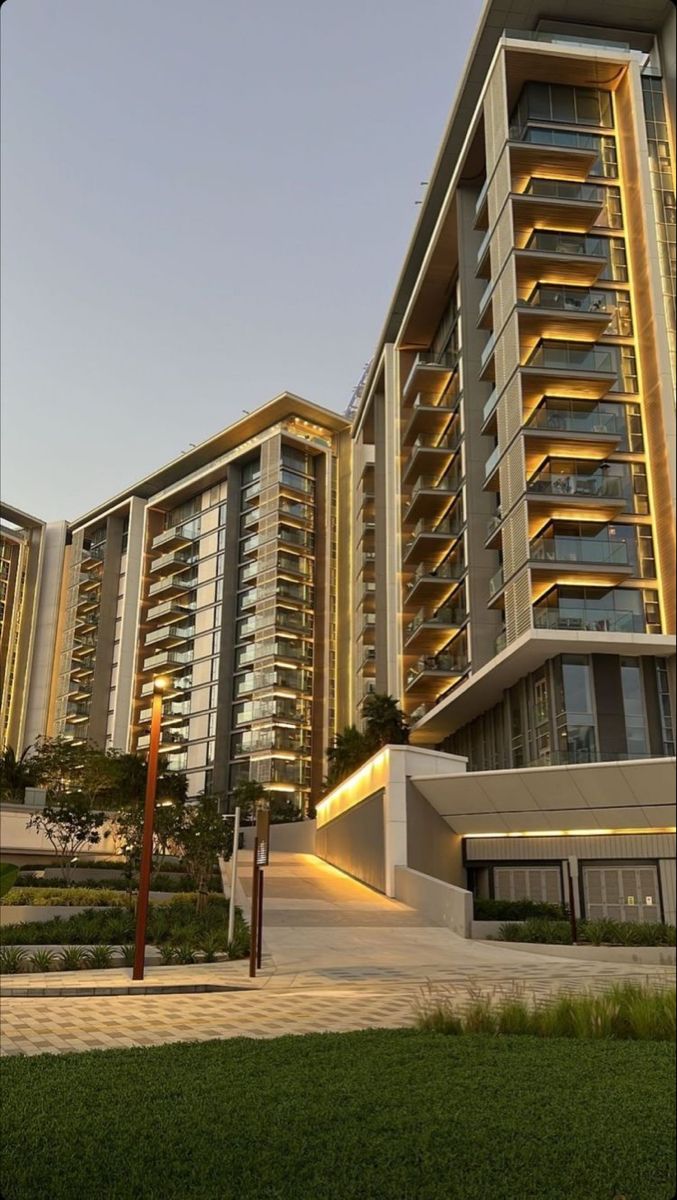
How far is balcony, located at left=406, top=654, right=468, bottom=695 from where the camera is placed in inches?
2124

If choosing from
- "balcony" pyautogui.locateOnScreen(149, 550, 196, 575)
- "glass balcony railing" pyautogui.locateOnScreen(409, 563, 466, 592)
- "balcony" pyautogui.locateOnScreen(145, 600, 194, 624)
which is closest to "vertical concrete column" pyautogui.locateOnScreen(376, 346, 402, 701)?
"glass balcony railing" pyautogui.locateOnScreen(409, 563, 466, 592)

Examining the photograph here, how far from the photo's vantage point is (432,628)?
182 feet

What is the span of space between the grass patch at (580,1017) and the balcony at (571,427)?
33.8 meters

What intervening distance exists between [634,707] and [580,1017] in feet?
102

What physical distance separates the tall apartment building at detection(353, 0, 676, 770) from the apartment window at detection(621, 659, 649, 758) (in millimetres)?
92

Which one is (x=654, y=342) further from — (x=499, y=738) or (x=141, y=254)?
(x=141, y=254)

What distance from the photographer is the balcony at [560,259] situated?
43125mm

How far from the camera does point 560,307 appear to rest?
43250mm

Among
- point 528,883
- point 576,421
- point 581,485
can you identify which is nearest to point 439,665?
point 581,485

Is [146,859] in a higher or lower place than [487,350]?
lower

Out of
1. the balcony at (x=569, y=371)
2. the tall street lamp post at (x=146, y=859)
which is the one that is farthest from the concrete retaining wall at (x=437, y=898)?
the balcony at (x=569, y=371)

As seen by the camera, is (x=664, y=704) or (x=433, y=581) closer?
(x=664, y=704)

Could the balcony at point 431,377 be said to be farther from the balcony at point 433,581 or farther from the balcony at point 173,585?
the balcony at point 173,585

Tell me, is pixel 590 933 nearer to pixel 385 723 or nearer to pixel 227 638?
pixel 385 723
